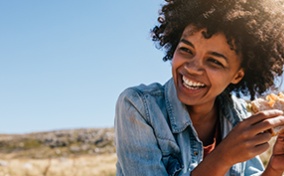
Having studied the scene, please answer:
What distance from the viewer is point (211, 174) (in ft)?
10.6

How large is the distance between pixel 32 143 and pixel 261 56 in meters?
53.5

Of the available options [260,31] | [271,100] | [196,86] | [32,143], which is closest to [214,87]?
[196,86]

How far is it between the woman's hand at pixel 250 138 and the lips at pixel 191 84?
69 cm

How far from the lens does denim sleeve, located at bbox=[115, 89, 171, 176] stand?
3.71 meters

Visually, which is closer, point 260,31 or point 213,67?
point 213,67

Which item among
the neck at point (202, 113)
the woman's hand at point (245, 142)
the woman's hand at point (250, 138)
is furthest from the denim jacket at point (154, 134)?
the woman's hand at point (250, 138)

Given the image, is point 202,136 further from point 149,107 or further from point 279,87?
point 279,87

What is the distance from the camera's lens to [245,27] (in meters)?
4.02

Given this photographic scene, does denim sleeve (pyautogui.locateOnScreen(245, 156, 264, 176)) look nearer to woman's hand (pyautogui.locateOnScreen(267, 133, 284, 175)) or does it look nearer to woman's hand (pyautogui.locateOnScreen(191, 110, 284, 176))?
woman's hand (pyautogui.locateOnScreen(267, 133, 284, 175))

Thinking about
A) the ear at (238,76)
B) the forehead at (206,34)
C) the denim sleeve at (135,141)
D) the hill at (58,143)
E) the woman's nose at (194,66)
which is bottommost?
the hill at (58,143)

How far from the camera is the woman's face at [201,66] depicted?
3701 mm

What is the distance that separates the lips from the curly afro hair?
1.33 feet

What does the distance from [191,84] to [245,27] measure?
731mm

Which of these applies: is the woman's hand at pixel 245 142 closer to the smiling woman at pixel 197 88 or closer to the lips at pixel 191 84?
the smiling woman at pixel 197 88
